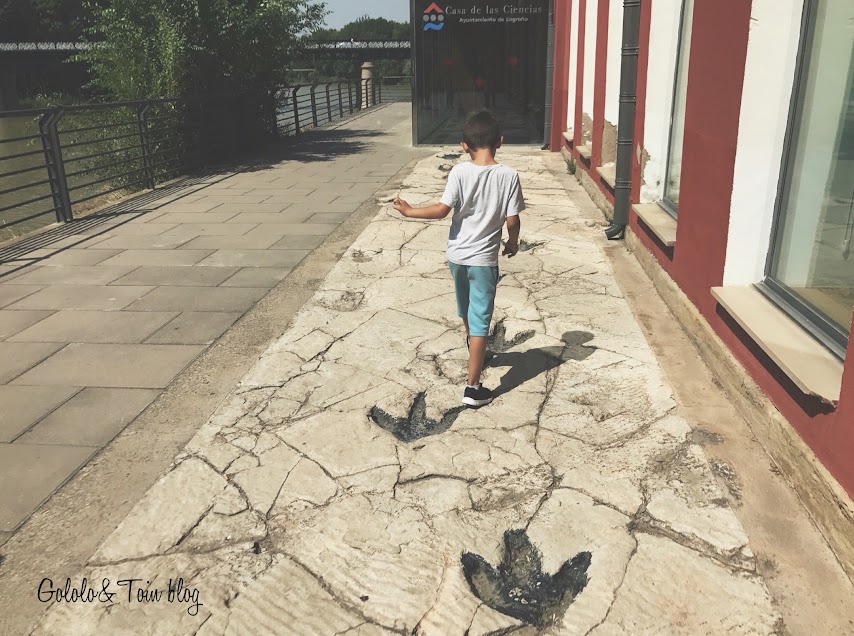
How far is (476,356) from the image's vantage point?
3.58 meters

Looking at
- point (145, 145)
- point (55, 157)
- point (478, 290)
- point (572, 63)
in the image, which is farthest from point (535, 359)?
point (572, 63)

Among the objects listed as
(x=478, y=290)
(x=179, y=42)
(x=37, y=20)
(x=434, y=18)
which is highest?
(x=37, y=20)

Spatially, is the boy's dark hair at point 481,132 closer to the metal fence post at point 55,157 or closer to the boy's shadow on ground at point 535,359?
the boy's shadow on ground at point 535,359

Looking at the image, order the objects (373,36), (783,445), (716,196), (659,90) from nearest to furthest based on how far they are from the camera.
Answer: (783,445)
(716,196)
(659,90)
(373,36)

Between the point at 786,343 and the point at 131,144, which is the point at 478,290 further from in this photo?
the point at 131,144

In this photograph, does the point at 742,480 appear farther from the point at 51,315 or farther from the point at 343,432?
the point at 51,315

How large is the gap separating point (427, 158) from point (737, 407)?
33.9ft

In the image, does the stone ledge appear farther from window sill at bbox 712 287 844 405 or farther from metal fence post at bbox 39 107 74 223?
metal fence post at bbox 39 107 74 223

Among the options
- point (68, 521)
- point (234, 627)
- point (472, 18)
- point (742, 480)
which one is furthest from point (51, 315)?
point (472, 18)

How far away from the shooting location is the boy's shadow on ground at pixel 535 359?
3947 millimetres

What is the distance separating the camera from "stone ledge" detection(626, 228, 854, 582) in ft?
8.01

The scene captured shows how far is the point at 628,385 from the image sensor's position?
383cm

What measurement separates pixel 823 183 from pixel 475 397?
6.19 ft

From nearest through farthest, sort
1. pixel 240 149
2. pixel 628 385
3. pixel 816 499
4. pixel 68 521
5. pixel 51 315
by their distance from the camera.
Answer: pixel 816 499
pixel 68 521
pixel 628 385
pixel 51 315
pixel 240 149
